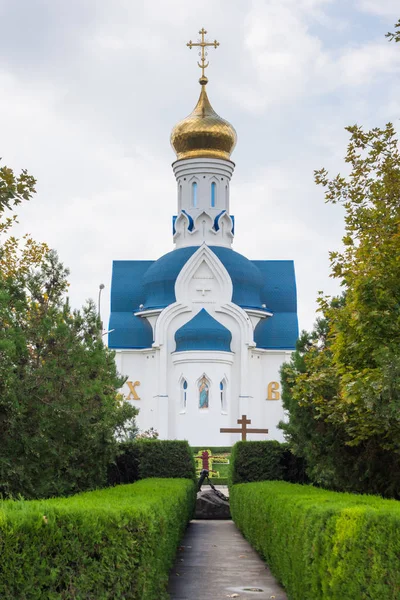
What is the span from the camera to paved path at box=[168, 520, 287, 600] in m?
9.77

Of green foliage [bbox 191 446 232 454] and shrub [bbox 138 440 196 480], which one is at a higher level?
green foliage [bbox 191 446 232 454]

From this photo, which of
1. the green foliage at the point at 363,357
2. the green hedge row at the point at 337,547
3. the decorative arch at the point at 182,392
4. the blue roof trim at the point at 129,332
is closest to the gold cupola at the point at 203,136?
the blue roof trim at the point at 129,332

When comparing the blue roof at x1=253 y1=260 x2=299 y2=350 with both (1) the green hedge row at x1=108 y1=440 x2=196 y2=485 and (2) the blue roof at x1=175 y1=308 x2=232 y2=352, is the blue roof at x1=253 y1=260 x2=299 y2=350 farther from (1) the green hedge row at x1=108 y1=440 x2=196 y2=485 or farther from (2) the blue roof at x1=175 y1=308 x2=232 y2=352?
(1) the green hedge row at x1=108 y1=440 x2=196 y2=485

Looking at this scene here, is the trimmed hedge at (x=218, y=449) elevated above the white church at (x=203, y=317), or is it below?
below

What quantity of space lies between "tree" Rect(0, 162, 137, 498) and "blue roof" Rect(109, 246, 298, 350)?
33.6 meters

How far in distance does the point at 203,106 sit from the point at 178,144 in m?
2.94

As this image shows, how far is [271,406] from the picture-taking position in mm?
47438

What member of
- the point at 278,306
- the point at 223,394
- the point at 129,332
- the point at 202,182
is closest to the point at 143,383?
the point at 129,332

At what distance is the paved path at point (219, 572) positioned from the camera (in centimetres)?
977

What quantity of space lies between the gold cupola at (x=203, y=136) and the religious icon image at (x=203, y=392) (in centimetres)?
1419

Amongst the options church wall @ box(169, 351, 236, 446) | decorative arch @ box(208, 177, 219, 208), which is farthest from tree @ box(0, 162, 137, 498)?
decorative arch @ box(208, 177, 219, 208)

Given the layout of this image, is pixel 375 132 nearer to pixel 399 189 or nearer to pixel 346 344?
pixel 399 189

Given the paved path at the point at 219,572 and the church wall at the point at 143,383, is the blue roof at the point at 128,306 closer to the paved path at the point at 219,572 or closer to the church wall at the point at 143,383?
the church wall at the point at 143,383

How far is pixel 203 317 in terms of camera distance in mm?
46031
